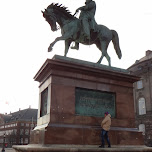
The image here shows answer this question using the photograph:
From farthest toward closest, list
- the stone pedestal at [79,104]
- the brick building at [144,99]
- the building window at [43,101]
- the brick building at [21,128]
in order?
the brick building at [21,128]
the brick building at [144,99]
the building window at [43,101]
the stone pedestal at [79,104]

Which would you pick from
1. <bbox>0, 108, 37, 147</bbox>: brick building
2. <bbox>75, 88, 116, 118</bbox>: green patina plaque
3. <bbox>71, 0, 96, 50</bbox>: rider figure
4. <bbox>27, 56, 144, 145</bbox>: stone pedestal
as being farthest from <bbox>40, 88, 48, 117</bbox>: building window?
<bbox>0, 108, 37, 147</bbox>: brick building

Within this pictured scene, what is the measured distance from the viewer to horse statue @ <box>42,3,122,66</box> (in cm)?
1017

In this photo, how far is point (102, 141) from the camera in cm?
802

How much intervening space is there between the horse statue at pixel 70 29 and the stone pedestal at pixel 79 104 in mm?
1249

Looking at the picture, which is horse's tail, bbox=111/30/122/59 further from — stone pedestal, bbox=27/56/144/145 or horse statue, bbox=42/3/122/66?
stone pedestal, bbox=27/56/144/145

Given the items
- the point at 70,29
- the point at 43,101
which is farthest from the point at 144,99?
the point at 43,101

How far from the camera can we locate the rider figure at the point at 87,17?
1027cm

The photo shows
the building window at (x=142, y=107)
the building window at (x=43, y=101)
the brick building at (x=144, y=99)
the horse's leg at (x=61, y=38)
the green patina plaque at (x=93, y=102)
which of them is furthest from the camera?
the building window at (x=142, y=107)

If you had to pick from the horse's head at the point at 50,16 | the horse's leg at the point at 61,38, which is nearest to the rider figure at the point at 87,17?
the horse's leg at the point at 61,38

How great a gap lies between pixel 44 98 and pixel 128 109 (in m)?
3.77

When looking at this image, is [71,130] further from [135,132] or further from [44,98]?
[135,132]

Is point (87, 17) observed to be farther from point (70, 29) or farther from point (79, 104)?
point (79, 104)

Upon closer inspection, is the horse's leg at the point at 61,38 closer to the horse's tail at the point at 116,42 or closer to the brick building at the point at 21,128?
the horse's tail at the point at 116,42

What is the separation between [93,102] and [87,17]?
426 centimetres
